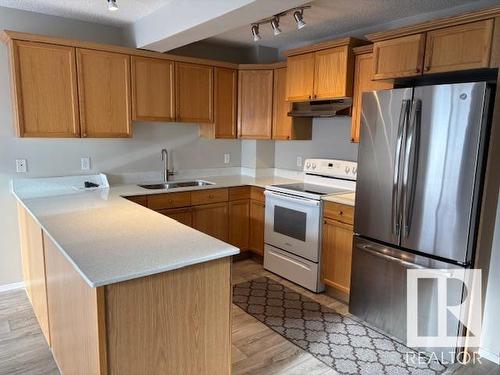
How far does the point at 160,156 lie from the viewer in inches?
161

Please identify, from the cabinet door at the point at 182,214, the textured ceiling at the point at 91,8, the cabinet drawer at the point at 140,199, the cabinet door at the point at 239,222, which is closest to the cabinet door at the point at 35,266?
the cabinet drawer at the point at 140,199

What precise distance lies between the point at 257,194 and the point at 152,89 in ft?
5.02

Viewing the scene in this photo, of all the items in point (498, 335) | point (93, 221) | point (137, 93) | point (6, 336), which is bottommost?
point (6, 336)

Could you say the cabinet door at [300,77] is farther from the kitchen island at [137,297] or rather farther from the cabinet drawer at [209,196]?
the kitchen island at [137,297]

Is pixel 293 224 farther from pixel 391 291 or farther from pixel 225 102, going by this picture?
pixel 225 102

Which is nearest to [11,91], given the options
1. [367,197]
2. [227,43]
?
[227,43]

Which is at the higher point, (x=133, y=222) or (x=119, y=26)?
(x=119, y=26)

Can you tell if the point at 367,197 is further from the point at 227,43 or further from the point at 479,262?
the point at 227,43

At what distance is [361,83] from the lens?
3223mm

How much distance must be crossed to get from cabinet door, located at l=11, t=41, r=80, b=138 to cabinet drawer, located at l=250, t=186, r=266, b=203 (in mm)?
1851

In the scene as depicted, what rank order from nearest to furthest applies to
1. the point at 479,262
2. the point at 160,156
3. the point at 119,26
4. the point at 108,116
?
the point at 479,262
the point at 108,116
the point at 119,26
the point at 160,156

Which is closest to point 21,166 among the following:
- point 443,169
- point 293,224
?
point 293,224

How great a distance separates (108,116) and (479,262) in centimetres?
317

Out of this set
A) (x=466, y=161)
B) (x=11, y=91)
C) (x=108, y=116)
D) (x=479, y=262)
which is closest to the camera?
(x=466, y=161)
